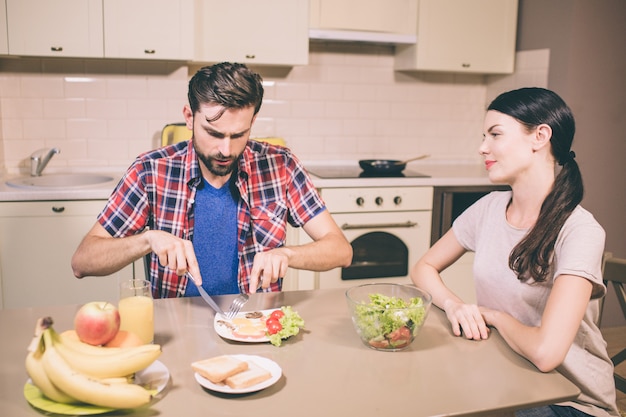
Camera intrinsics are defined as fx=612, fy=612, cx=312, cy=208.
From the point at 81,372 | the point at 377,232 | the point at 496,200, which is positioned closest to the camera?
the point at 81,372

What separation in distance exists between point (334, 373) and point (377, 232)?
221cm

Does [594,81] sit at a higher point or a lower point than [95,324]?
higher

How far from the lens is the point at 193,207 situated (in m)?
1.97

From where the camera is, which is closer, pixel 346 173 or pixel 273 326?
pixel 273 326

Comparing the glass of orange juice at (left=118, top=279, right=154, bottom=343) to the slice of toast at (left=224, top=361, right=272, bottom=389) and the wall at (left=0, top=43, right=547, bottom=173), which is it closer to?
the slice of toast at (left=224, top=361, right=272, bottom=389)

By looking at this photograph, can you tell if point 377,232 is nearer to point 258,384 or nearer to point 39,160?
point 39,160

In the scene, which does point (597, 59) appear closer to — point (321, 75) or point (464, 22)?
point (464, 22)

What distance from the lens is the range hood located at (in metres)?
3.48

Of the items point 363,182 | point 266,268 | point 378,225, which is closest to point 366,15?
point 363,182

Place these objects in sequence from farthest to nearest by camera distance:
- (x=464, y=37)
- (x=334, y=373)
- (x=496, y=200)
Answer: (x=464, y=37) → (x=496, y=200) → (x=334, y=373)

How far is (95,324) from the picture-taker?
3.75 feet

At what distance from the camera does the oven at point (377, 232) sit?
10.9 ft

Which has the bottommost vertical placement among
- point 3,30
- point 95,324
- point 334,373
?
point 334,373

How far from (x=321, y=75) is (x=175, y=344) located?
277 cm
